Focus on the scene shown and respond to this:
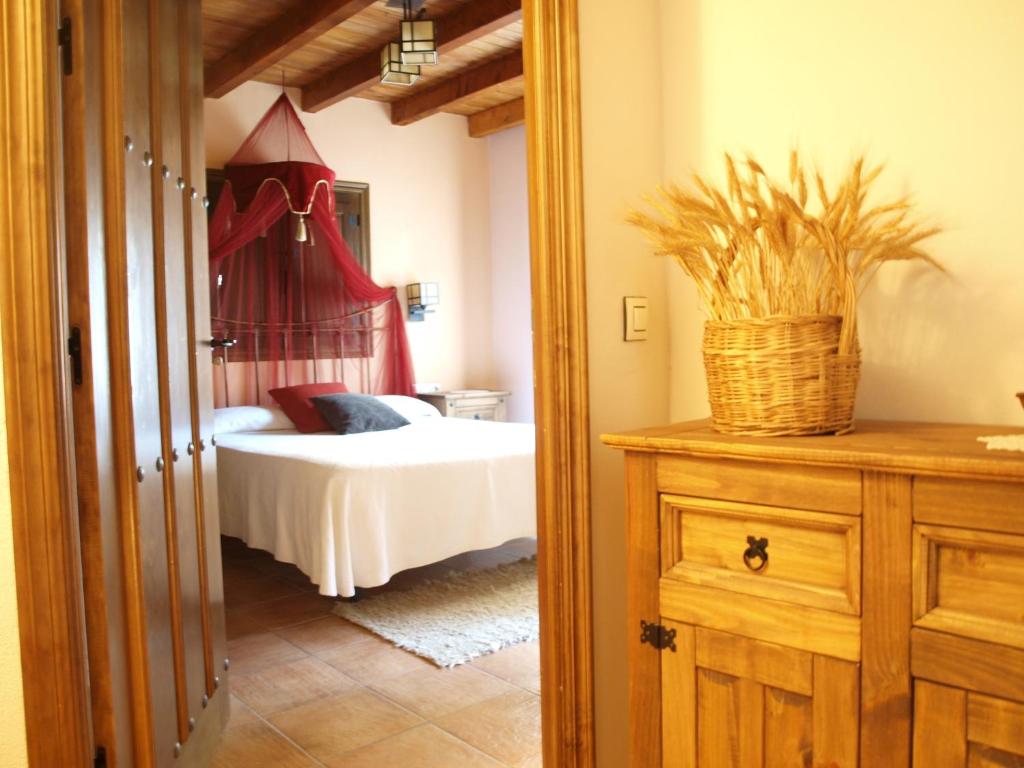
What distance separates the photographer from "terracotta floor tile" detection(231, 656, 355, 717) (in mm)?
2648

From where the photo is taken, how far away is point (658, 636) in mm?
1324

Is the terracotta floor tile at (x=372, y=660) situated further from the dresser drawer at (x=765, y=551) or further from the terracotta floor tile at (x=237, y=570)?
→ the dresser drawer at (x=765, y=551)

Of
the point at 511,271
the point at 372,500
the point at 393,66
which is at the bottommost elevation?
the point at 372,500

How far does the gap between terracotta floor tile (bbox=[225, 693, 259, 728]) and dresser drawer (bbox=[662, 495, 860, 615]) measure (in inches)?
69.2

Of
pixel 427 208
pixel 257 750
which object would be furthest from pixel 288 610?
pixel 427 208

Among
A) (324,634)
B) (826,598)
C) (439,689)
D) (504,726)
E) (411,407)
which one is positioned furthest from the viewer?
(411,407)

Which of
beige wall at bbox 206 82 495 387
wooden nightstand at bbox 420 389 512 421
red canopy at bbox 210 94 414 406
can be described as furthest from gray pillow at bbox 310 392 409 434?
beige wall at bbox 206 82 495 387

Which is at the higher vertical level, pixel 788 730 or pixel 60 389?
pixel 60 389

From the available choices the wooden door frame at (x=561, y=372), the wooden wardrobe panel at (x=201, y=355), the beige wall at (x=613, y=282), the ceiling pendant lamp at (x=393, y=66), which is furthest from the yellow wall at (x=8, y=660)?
the ceiling pendant lamp at (x=393, y=66)

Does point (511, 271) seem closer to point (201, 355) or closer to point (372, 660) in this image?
point (372, 660)

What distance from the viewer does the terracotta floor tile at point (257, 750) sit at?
2.25m

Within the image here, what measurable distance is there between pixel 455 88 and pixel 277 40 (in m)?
1.41

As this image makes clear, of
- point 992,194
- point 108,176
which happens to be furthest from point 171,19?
point 992,194

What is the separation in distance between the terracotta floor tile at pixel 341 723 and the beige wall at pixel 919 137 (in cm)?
169
